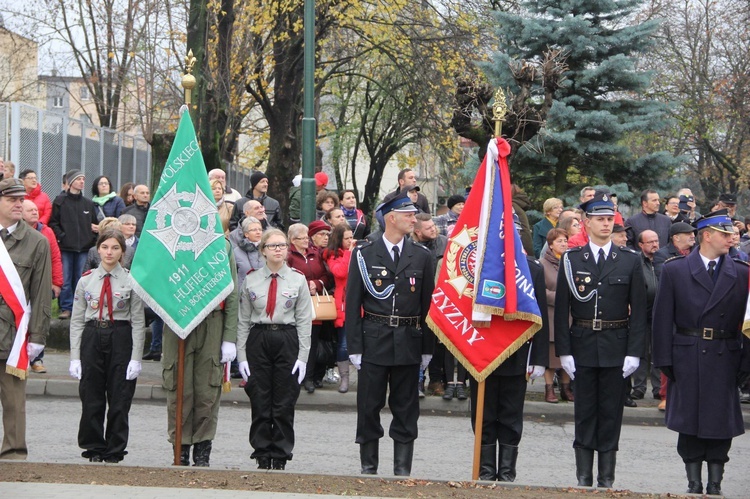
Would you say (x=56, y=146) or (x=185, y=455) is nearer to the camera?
(x=185, y=455)

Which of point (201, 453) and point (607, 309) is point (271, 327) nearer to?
point (201, 453)

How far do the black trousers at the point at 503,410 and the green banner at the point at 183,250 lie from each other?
213 centimetres

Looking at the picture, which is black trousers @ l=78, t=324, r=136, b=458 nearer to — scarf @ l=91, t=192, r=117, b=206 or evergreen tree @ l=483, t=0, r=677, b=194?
scarf @ l=91, t=192, r=117, b=206

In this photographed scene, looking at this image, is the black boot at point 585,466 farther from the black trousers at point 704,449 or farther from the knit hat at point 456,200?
the knit hat at point 456,200

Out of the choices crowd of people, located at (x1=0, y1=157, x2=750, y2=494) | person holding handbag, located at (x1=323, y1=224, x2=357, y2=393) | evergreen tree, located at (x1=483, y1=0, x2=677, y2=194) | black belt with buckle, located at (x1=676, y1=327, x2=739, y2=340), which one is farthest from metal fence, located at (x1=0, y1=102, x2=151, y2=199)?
black belt with buckle, located at (x1=676, y1=327, x2=739, y2=340)

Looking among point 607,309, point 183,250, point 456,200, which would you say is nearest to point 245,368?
point 183,250

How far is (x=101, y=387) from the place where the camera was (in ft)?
27.1

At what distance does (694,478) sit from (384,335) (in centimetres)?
246

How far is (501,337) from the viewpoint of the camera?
785cm

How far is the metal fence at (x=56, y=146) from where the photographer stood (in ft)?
53.5

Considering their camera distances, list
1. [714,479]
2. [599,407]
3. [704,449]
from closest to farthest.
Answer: [714,479] < [704,449] < [599,407]

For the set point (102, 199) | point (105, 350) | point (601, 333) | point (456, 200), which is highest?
point (456, 200)

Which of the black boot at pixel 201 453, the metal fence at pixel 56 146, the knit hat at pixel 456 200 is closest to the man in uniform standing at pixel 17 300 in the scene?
the black boot at pixel 201 453

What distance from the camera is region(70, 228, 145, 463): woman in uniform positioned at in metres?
8.20
